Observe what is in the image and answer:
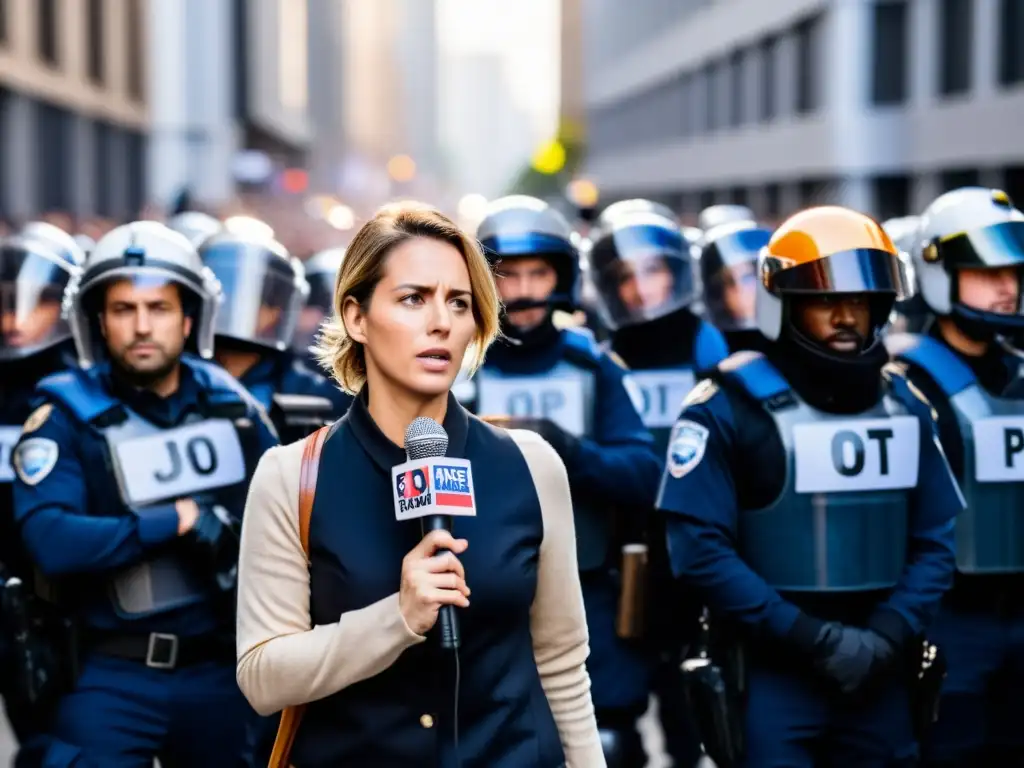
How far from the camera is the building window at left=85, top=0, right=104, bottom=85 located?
1475 inches

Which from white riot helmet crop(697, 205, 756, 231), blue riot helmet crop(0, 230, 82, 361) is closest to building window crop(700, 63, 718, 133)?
white riot helmet crop(697, 205, 756, 231)

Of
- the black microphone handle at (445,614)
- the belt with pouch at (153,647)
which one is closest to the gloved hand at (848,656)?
the belt with pouch at (153,647)

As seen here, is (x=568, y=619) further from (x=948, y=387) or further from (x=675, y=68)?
(x=675, y=68)

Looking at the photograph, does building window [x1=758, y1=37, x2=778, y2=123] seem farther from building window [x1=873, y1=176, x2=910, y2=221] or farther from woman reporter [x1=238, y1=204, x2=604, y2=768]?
woman reporter [x1=238, y1=204, x2=604, y2=768]

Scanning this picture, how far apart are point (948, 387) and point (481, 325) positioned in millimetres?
2601

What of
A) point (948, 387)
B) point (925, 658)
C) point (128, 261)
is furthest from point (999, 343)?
point (128, 261)

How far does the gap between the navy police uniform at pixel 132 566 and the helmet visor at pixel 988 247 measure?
7.49 feet

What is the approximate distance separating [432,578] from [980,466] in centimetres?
295

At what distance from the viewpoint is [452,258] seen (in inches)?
115

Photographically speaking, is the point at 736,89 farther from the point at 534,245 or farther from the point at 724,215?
the point at 534,245

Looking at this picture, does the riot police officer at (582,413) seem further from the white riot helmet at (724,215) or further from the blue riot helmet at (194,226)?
the white riot helmet at (724,215)

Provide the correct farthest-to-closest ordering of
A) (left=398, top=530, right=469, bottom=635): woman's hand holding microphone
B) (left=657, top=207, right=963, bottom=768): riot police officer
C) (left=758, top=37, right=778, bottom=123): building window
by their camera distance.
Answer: (left=758, top=37, right=778, bottom=123): building window < (left=657, top=207, right=963, bottom=768): riot police officer < (left=398, top=530, right=469, bottom=635): woman's hand holding microphone

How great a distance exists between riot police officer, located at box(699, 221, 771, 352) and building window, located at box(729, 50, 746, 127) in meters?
37.2

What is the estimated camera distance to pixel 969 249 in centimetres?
543
